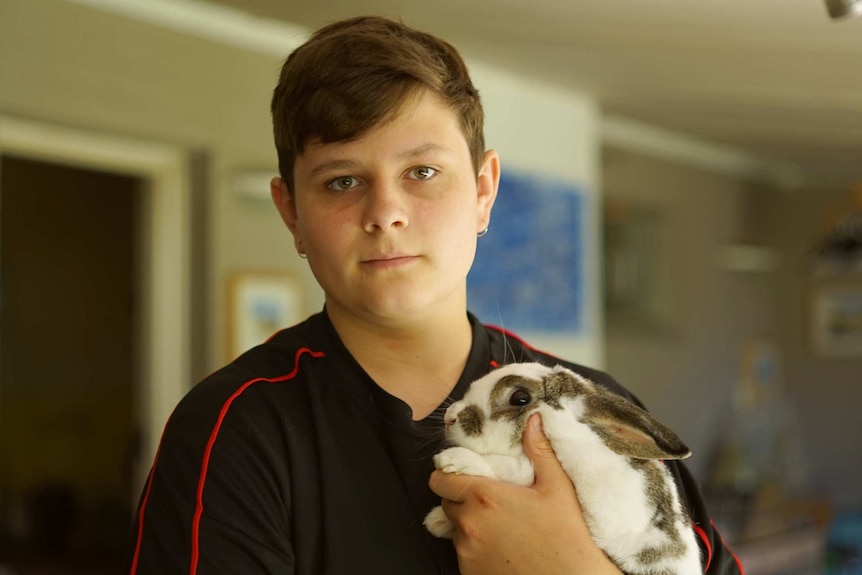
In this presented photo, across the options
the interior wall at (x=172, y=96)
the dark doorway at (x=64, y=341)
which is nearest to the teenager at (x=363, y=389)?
the interior wall at (x=172, y=96)

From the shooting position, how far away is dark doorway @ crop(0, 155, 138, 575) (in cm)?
649

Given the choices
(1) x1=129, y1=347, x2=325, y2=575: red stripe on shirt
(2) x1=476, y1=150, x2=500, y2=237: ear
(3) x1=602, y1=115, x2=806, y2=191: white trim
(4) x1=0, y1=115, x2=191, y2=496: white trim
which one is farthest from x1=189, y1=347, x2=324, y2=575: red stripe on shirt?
(3) x1=602, y1=115, x2=806, y2=191: white trim

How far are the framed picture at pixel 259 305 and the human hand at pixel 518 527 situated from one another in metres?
2.32

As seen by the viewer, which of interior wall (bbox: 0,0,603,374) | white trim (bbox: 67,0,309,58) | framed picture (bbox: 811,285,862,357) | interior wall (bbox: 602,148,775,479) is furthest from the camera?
framed picture (bbox: 811,285,862,357)

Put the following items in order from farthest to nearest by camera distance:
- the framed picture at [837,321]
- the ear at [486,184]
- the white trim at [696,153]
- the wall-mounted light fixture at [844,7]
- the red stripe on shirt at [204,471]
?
the framed picture at [837,321], the white trim at [696,153], the wall-mounted light fixture at [844,7], the ear at [486,184], the red stripe on shirt at [204,471]

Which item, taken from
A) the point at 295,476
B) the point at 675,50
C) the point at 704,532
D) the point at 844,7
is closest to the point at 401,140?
the point at 295,476

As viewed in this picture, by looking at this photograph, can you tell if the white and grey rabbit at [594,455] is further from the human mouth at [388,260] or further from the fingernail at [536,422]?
the human mouth at [388,260]

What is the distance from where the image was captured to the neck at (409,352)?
1.33m

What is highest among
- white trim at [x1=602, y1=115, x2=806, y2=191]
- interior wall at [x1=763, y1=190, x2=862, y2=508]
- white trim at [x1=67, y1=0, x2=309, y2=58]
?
white trim at [x1=602, y1=115, x2=806, y2=191]

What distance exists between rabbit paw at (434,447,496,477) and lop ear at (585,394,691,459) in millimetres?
153

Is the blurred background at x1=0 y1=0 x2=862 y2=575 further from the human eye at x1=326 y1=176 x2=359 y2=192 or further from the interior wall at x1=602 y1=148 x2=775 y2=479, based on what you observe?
the human eye at x1=326 y1=176 x2=359 y2=192

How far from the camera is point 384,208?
123 centimetres

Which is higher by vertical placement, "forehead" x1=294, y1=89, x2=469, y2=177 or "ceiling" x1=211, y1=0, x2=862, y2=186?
"ceiling" x1=211, y1=0, x2=862, y2=186

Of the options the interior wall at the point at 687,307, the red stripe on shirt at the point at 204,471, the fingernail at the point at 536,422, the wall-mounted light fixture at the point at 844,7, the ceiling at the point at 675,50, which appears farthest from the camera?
the interior wall at the point at 687,307
